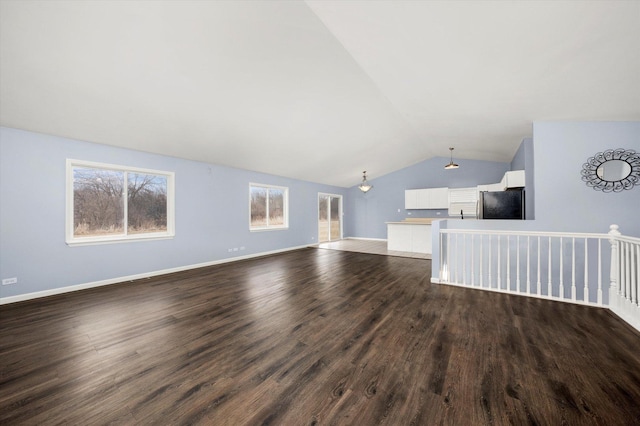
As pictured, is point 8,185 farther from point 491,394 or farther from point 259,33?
point 491,394

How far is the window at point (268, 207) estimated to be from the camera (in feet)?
22.7

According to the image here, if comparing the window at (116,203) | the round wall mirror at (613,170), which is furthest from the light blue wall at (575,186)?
the window at (116,203)

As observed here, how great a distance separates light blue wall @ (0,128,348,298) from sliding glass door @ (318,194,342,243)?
140 inches

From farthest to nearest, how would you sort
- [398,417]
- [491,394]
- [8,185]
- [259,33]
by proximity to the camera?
[8,185] < [259,33] < [491,394] < [398,417]

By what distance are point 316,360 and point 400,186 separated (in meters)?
8.76

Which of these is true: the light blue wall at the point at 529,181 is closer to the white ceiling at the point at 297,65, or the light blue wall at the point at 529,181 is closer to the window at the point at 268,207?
the white ceiling at the point at 297,65

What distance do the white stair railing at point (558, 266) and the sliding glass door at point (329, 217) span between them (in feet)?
18.5

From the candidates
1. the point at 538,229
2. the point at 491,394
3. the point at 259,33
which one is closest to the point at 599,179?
the point at 538,229

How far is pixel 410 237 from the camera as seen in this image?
7.28m

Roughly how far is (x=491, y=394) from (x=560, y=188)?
140 inches

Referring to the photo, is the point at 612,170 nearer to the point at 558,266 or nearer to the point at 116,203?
the point at 558,266

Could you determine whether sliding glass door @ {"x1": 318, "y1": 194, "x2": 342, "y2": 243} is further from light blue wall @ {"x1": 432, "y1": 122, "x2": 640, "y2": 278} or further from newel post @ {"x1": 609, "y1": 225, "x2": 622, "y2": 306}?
newel post @ {"x1": 609, "y1": 225, "x2": 622, "y2": 306}

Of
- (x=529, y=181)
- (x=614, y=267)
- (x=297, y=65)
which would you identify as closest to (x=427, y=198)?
(x=529, y=181)

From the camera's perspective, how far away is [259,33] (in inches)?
102
